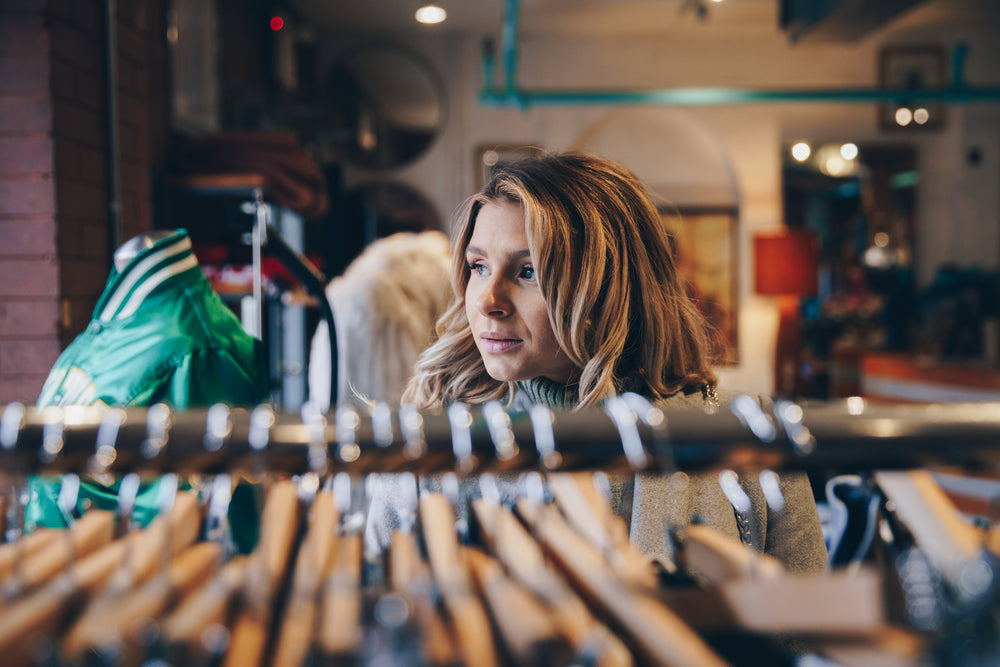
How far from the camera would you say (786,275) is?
4.95m

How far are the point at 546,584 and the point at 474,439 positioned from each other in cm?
11

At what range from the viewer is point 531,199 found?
1.21 meters

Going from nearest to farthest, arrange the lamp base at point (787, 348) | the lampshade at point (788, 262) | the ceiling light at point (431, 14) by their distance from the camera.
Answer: the ceiling light at point (431, 14), the lampshade at point (788, 262), the lamp base at point (787, 348)

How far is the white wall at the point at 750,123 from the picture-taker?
5.43m

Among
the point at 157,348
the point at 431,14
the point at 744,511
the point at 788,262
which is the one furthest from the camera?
the point at 788,262

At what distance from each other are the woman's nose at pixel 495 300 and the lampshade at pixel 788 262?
4.15 meters

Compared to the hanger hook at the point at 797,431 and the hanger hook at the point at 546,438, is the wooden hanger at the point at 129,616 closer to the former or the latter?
the hanger hook at the point at 546,438

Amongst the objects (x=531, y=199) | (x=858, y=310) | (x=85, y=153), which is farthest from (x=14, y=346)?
(x=858, y=310)

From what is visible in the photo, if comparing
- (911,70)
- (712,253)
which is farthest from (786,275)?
(911,70)

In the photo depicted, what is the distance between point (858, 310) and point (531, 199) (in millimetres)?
5099

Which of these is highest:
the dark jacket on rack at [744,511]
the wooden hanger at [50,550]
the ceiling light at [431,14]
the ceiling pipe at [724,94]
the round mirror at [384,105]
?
the ceiling light at [431,14]

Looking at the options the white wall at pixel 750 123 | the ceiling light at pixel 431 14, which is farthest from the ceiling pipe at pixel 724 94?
the white wall at pixel 750 123

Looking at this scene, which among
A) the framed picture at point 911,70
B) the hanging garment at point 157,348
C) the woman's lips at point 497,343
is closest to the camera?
the woman's lips at point 497,343

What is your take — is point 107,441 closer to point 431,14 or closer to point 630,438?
point 630,438
